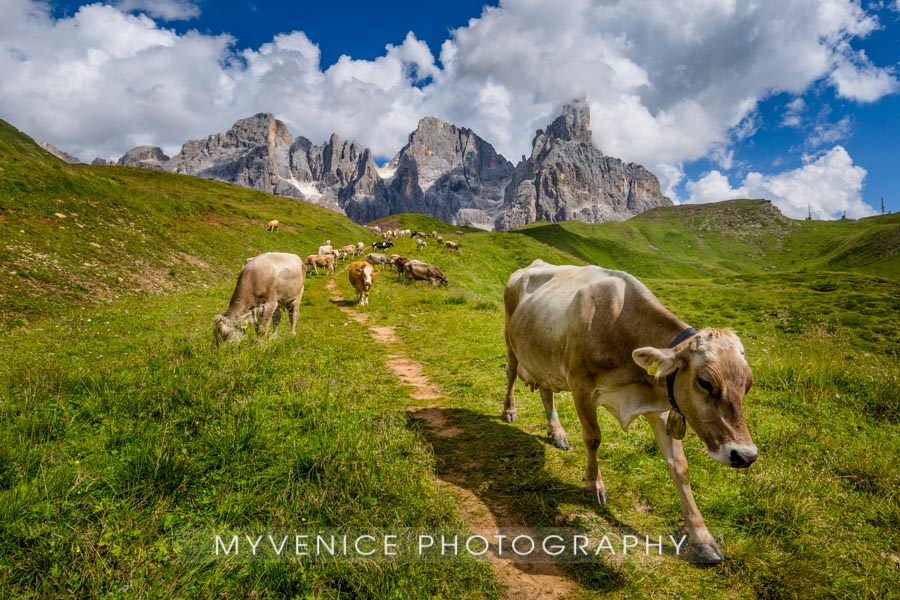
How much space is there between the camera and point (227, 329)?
8992 millimetres

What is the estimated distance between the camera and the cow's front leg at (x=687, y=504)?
12.6 ft

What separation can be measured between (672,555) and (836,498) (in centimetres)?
232

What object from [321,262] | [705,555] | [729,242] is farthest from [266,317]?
[729,242]

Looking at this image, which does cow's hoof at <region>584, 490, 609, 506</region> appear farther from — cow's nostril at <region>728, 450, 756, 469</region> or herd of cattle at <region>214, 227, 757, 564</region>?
cow's nostril at <region>728, 450, 756, 469</region>

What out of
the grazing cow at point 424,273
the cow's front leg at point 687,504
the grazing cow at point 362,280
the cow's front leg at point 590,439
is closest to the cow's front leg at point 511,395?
the cow's front leg at point 590,439

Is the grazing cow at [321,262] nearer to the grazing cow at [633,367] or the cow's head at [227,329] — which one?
the cow's head at [227,329]

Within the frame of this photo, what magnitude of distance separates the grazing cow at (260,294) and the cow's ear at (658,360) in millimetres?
8109

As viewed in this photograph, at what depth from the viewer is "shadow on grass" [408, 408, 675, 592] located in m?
3.80

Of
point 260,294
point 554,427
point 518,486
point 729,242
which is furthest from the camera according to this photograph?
point 729,242

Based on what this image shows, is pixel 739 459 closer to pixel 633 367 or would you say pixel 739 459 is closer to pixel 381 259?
pixel 633 367

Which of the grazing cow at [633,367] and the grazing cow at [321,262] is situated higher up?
the grazing cow at [321,262]

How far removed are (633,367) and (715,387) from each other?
39.6 inches

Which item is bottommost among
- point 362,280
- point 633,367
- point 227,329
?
point 227,329

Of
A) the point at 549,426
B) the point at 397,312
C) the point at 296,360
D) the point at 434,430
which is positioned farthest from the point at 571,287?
Result: the point at 397,312
